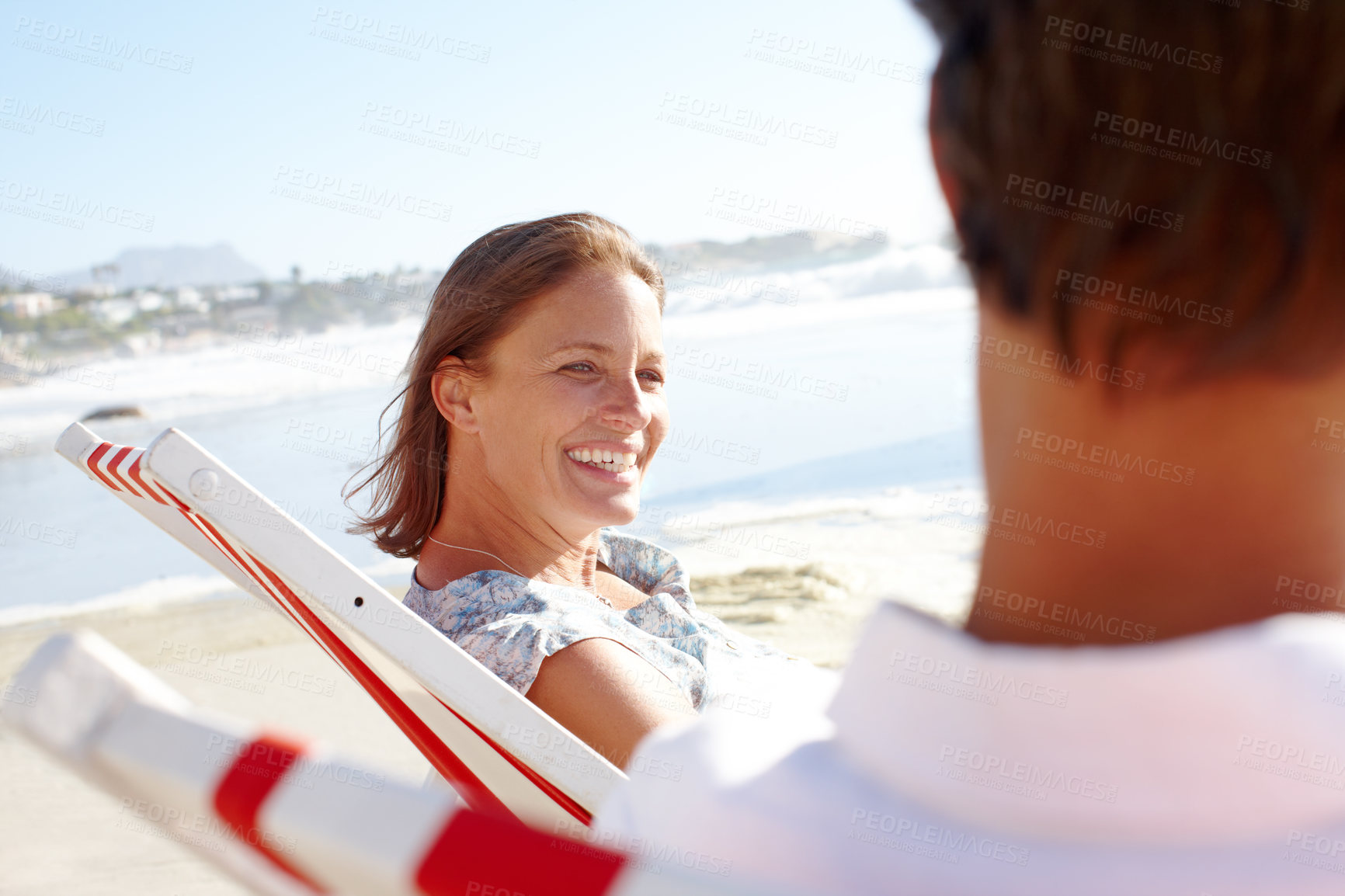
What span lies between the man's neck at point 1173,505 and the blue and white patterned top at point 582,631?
153 cm

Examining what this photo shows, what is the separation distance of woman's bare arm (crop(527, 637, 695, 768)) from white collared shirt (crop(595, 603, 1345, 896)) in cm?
133

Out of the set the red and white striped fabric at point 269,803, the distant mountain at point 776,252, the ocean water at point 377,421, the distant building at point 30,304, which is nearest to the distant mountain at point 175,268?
the distant building at point 30,304

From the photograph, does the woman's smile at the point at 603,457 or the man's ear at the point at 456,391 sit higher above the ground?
the man's ear at the point at 456,391

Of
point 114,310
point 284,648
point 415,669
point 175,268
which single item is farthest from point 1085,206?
point 175,268

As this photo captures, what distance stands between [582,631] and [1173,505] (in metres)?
1.61

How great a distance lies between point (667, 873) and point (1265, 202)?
472mm

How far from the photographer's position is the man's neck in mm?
534

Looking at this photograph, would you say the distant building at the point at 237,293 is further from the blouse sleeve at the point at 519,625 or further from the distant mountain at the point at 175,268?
the blouse sleeve at the point at 519,625

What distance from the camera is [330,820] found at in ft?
1.99

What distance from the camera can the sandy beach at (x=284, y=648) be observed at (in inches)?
145

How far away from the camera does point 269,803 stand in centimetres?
63

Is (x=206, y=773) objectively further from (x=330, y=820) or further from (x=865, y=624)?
(x=865, y=624)

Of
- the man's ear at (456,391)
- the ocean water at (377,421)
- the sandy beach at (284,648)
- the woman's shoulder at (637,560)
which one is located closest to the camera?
the man's ear at (456,391)

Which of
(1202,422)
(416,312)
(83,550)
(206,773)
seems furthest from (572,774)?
(416,312)
